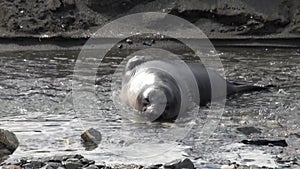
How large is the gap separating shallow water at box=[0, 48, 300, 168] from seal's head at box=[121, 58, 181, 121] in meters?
0.22

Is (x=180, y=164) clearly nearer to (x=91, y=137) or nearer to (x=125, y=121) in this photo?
(x=91, y=137)

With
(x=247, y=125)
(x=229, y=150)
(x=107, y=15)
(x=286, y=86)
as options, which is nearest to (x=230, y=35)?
(x=107, y=15)

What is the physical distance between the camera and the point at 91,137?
6.15m

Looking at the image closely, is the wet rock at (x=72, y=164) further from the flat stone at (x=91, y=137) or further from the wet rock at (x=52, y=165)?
the flat stone at (x=91, y=137)

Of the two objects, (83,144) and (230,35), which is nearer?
(83,144)

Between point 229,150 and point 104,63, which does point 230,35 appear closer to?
point 104,63

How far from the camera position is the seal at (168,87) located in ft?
23.5

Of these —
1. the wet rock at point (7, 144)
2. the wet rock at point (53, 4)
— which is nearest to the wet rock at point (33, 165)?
the wet rock at point (7, 144)

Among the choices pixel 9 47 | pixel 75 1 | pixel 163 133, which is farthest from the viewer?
pixel 75 1

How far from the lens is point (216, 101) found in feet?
26.1

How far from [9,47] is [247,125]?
557 centimetres

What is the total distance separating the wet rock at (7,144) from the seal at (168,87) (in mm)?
1608

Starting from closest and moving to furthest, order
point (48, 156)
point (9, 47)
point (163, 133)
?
point (48, 156) < point (163, 133) < point (9, 47)

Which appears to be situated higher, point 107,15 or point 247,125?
point 107,15
